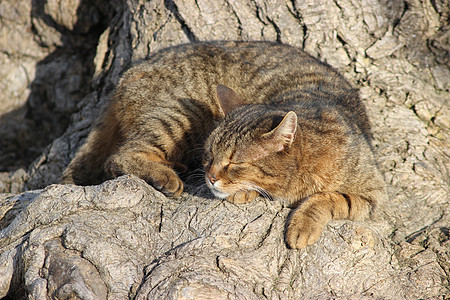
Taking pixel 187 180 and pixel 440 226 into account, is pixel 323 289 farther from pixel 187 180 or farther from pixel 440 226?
pixel 187 180

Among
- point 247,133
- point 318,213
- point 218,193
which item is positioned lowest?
point 318,213

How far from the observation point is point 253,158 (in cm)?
321

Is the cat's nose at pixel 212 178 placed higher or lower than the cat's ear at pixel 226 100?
lower

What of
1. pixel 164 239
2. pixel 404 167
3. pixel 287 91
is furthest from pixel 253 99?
pixel 164 239

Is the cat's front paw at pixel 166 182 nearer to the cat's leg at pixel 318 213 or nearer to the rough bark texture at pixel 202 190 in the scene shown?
the rough bark texture at pixel 202 190

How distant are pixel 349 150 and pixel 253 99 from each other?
1191 millimetres

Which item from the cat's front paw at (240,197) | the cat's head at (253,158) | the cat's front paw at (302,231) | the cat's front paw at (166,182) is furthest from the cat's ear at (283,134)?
the cat's front paw at (166,182)

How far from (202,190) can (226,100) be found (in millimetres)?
816

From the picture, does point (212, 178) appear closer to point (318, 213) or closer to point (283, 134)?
point (283, 134)

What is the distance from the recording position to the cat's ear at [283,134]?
Answer: 3.00 m

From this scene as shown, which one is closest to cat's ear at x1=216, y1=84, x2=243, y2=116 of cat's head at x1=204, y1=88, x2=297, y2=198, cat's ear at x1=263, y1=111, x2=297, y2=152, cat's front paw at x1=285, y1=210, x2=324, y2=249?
cat's head at x1=204, y1=88, x2=297, y2=198

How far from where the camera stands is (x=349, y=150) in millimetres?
3391

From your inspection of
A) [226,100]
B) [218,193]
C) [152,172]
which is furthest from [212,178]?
[226,100]

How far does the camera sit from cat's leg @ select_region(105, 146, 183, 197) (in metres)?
3.41
